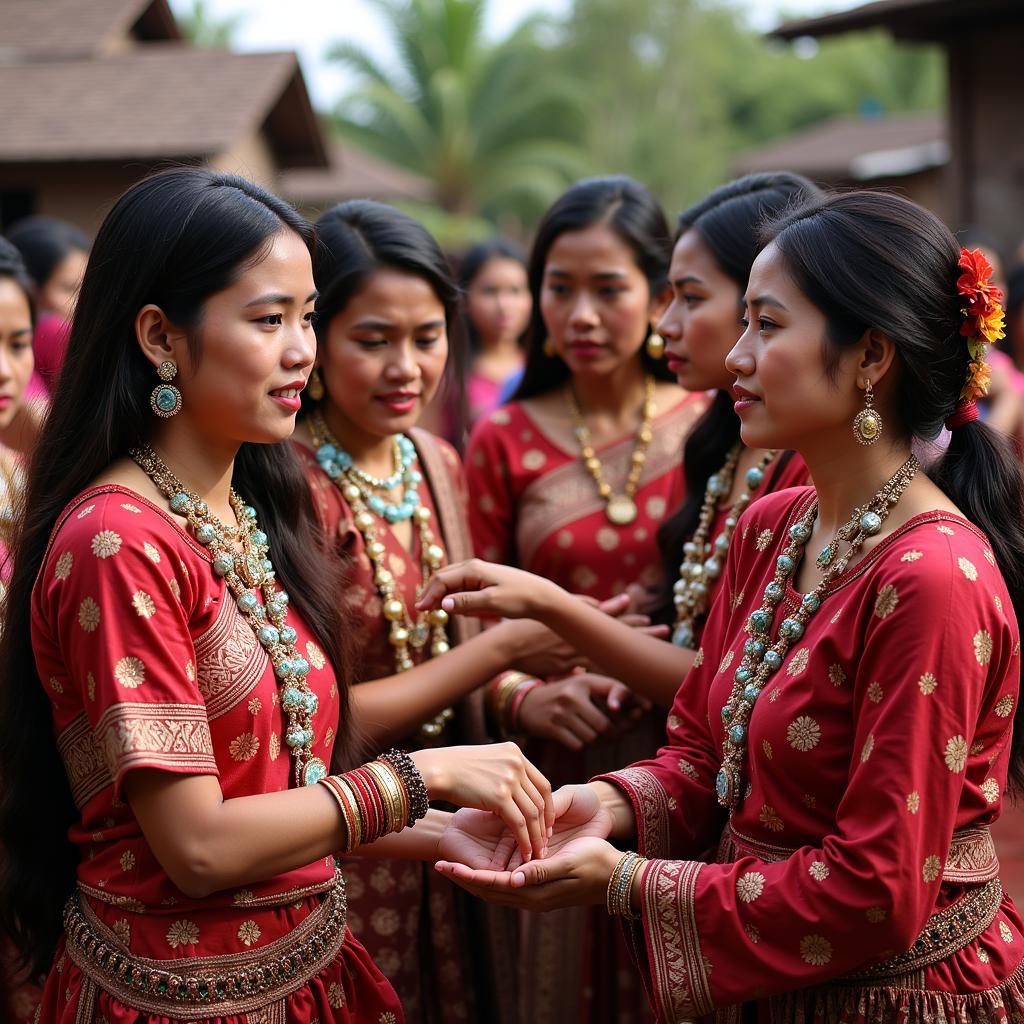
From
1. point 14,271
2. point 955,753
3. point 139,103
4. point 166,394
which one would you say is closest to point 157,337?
point 166,394

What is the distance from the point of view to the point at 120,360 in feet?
7.65

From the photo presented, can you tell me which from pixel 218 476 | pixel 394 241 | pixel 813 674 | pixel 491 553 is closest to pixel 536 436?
pixel 491 553

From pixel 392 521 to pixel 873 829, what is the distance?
1723 mm

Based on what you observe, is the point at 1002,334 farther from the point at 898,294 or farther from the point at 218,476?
the point at 218,476

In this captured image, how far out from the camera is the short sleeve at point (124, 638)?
2078 mm

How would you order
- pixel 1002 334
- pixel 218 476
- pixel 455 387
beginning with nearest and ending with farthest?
pixel 1002 334
pixel 218 476
pixel 455 387

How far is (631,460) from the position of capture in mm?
3900

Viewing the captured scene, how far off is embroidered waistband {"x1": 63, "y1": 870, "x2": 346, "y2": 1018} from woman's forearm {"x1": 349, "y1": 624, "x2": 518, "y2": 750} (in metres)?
0.77

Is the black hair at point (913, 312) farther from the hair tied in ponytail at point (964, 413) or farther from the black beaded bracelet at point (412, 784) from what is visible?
the black beaded bracelet at point (412, 784)

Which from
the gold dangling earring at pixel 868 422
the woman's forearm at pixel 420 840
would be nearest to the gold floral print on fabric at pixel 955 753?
the gold dangling earring at pixel 868 422

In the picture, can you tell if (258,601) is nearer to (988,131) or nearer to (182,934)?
(182,934)

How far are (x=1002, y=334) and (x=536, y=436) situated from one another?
72.7 inches

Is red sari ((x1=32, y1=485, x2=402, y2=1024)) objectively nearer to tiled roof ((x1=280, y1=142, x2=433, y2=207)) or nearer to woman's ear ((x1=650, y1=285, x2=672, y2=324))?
woman's ear ((x1=650, y1=285, x2=672, y2=324))

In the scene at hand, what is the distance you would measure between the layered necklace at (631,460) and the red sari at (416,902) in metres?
0.48
